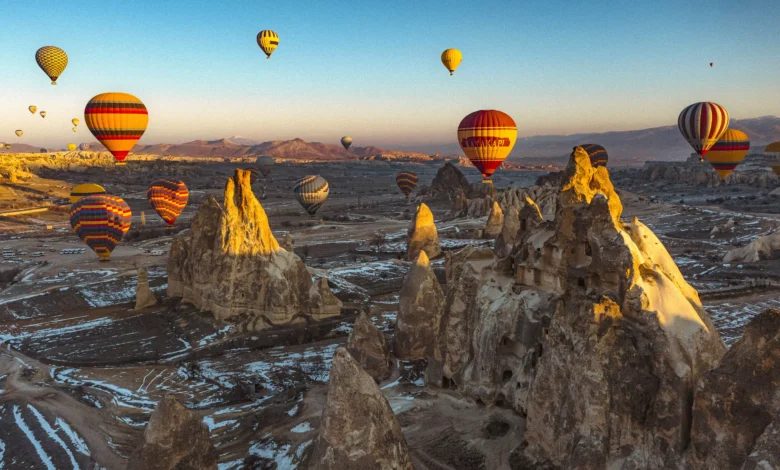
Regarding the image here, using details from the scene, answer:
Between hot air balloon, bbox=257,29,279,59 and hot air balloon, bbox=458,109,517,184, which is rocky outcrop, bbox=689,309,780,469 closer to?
hot air balloon, bbox=458,109,517,184

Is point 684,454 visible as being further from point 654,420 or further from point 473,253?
point 473,253

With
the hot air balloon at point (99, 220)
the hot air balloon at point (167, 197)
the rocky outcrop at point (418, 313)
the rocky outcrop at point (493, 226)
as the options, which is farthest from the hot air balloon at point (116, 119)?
the rocky outcrop at point (418, 313)

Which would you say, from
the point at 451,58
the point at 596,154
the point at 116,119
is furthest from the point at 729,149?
the point at 116,119

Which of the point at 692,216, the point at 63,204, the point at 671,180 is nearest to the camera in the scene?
the point at 692,216

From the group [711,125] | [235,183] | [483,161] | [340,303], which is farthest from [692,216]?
[235,183]

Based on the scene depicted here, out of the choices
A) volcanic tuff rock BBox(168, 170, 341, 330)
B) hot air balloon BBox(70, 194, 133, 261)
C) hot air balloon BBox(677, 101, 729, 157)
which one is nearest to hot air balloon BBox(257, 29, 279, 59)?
hot air balloon BBox(70, 194, 133, 261)

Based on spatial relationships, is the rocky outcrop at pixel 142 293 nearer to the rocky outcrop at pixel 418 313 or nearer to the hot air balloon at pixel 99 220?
the hot air balloon at pixel 99 220

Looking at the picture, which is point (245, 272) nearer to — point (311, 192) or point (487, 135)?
point (487, 135)
